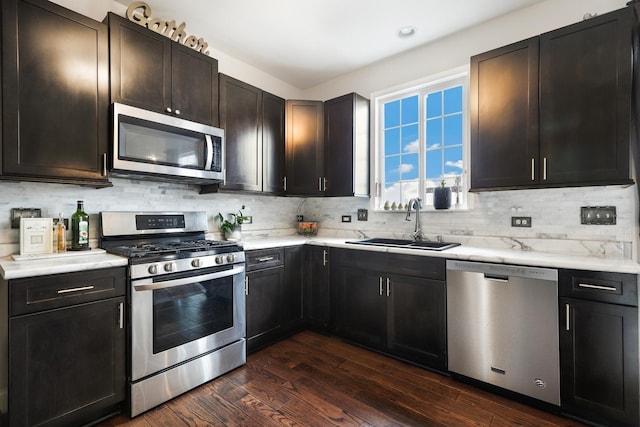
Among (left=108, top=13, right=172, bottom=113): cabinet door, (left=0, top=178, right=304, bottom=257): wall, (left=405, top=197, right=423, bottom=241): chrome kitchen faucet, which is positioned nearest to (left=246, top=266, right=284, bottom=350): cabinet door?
(left=0, top=178, right=304, bottom=257): wall

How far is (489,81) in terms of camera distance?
2324 millimetres

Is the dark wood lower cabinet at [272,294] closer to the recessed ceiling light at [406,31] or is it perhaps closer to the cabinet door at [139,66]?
the cabinet door at [139,66]

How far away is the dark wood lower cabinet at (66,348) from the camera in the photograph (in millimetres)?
1490

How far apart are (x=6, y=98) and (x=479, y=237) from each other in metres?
3.36

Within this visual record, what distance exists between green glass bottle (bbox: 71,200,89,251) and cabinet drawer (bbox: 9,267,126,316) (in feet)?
1.69

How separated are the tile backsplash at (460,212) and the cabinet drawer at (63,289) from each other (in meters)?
0.66

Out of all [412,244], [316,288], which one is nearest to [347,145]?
[412,244]

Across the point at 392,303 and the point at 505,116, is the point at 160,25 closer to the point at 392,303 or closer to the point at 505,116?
the point at 505,116

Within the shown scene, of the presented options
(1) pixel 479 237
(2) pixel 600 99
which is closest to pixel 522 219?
(1) pixel 479 237

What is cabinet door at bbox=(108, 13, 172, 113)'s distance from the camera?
206 cm

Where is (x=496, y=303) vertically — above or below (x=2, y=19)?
below

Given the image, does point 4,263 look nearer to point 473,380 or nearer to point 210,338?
point 210,338

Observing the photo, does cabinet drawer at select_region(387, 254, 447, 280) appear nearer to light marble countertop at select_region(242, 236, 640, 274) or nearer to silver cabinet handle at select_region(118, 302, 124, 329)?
light marble countertop at select_region(242, 236, 640, 274)

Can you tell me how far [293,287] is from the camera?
3.01 meters
